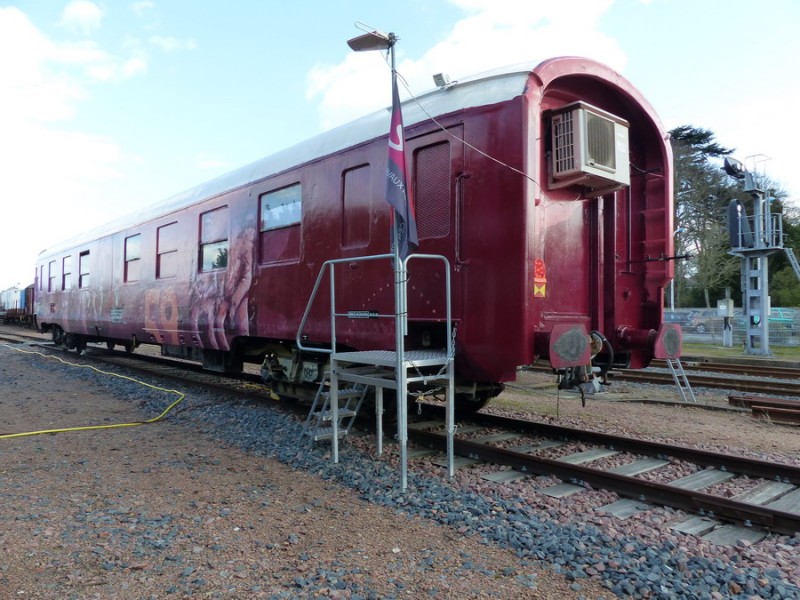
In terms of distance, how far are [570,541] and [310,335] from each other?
376cm

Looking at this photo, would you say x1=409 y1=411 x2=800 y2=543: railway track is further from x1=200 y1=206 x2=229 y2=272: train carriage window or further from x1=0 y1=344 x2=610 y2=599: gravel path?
x1=200 y1=206 x2=229 y2=272: train carriage window

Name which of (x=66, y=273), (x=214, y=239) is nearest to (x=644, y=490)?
(x=214, y=239)

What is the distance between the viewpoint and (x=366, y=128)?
231 inches

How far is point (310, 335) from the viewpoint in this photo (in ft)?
21.0

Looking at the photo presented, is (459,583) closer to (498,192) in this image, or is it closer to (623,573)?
(623,573)

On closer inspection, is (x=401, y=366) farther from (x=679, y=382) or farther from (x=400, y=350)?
(x=679, y=382)

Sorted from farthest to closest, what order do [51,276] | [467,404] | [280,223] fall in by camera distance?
1. [51,276]
2. [280,223]
3. [467,404]

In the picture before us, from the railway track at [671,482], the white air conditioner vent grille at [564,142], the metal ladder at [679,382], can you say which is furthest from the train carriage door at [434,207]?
the metal ladder at [679,382]

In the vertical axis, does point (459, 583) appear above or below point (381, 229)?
below

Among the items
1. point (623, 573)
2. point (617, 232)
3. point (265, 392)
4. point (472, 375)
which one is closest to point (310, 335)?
point (472, 375)

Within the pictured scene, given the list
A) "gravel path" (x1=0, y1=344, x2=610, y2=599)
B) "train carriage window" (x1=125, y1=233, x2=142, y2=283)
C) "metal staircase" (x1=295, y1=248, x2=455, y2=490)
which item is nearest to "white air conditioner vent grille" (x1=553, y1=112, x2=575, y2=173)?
"metal staircase" (x1=295, y1=248, x2=455, y2=490)

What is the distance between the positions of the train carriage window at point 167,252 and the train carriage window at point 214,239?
91 centimetres

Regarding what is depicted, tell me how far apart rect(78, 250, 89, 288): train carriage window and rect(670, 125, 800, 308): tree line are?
30.8 meters

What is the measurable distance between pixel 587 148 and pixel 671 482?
2756 mm
